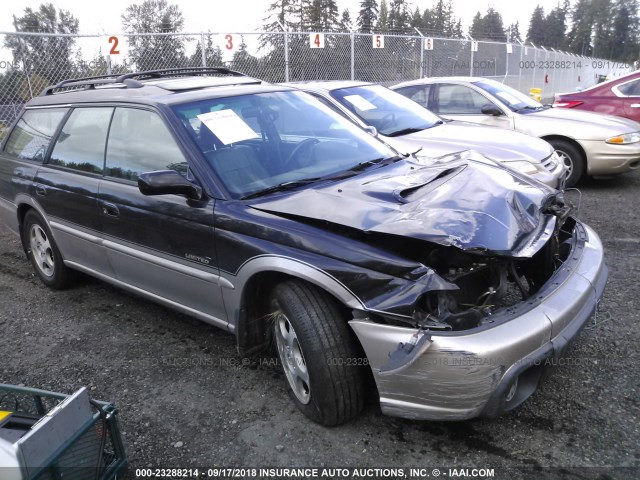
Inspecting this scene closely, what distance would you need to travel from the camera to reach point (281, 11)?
123ft

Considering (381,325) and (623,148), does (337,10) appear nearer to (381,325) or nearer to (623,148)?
(623,148)

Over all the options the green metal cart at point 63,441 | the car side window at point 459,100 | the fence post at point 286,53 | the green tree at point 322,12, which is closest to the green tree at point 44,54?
the fence post at point 286,53

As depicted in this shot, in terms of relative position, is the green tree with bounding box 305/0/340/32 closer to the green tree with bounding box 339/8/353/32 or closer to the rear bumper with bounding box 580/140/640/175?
the green tree with bounding box 339/8/353/32

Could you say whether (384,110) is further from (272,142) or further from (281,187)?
(281,187)

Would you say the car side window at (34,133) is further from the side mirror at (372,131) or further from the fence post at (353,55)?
the fence post at (353,55)

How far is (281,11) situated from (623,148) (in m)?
34.8

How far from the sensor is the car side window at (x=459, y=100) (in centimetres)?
769

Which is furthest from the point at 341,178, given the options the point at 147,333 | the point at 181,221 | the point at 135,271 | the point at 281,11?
the point at 281,11

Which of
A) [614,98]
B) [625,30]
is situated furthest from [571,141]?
[625,30]

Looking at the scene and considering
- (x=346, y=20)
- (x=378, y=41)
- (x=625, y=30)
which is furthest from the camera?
(x=625, y=30)

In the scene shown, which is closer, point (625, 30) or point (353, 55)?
point (353, 55)

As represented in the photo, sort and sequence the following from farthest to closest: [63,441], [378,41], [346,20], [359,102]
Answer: [346,20]
[378,41]
[359,102]
[63,441]

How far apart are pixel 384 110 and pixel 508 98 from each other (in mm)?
2549

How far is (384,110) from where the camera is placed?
20.7ft
